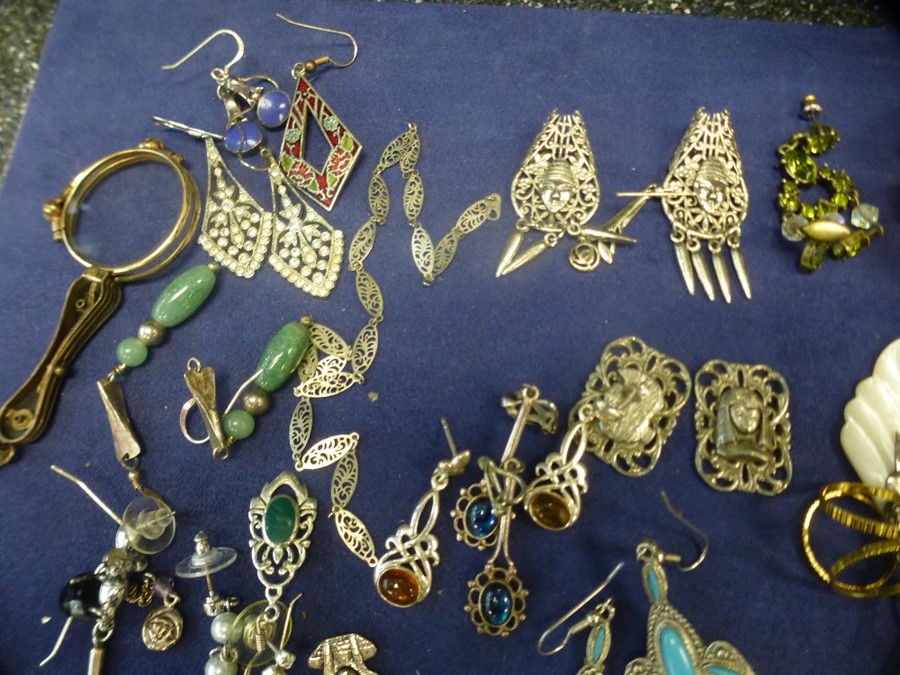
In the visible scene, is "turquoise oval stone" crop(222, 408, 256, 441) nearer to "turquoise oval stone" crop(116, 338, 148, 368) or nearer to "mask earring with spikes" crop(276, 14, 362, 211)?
"turquoise oval stone" crop(116, 338, 148, 368)

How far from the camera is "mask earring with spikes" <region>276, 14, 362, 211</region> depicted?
140 centimetres

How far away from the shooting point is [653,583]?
45.9 inches

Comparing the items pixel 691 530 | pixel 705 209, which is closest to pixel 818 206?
pixel 705 209

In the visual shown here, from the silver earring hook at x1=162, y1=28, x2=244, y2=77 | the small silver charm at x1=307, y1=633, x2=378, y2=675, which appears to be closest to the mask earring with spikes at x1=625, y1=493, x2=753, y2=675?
the small silver charm at x1=307, y1=633, x2=378, y2=675

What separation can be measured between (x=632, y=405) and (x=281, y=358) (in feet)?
2.19

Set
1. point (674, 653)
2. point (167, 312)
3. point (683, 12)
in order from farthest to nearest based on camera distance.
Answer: point (683, 12)
point (167, 312)
point (674, 653)

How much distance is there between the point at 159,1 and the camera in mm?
1590

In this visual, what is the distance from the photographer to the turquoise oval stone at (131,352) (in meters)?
1.30

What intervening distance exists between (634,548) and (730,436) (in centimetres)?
27

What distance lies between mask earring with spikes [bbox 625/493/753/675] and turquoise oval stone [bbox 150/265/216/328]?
968 mm

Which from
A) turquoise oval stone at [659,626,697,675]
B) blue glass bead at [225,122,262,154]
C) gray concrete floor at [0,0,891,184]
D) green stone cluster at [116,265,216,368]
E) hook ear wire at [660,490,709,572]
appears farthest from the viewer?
gray concrete floor at [0,0,891,184]

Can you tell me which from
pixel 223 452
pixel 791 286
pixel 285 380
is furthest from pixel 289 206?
pixel 791 286

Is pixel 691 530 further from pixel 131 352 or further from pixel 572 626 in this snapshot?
pixel 131 352

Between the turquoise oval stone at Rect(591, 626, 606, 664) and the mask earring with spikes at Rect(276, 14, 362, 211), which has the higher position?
the mask earring with spikes at Rect(276, 14, 362, 211)
